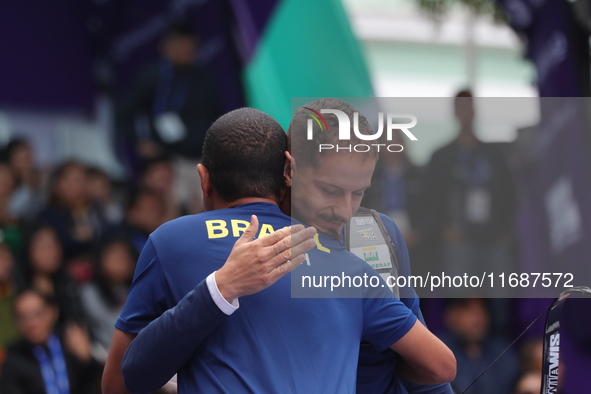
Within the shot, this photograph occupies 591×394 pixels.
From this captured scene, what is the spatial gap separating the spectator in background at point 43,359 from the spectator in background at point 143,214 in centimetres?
101

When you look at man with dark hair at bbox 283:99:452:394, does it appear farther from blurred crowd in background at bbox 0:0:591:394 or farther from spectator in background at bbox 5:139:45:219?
spectator in background at bbox 5:139:45:219

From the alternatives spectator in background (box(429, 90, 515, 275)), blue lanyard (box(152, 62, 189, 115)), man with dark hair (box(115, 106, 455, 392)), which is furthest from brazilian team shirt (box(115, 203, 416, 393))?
blue lanyard (box(152, 62, 189, 115))

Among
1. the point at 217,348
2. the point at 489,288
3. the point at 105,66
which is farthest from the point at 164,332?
the point at 105,66

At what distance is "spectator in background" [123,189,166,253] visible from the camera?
677cm

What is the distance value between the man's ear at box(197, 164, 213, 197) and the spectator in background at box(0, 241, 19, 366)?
3.94 m

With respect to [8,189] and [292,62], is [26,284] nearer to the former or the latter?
[8,189]

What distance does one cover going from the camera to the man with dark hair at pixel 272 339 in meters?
2.17

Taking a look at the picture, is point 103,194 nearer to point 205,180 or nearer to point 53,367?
point 53,367

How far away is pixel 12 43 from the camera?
8.68 meters

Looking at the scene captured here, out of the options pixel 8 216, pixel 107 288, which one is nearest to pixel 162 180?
pixel 107 288

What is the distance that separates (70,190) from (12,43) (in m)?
2.40

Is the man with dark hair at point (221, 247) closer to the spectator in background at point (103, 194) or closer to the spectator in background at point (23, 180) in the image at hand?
the spectator in background at point (103, 194)

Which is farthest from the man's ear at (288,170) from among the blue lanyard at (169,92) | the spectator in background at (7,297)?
the blue lanyard at (169,92)

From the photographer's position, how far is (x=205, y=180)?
2.44 meters
